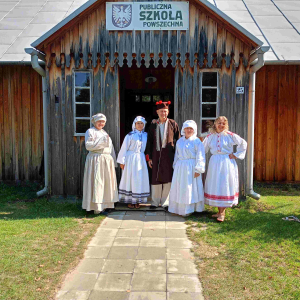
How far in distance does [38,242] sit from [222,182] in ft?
10.0

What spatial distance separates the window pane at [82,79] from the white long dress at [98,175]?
47.8 inches

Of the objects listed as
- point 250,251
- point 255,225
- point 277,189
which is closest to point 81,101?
point 255,225

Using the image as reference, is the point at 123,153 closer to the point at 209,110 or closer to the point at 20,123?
the point at 209,110

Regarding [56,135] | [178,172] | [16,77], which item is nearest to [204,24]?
[178,172]

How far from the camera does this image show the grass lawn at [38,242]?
3.54 metres

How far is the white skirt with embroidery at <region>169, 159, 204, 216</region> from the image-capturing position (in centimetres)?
581

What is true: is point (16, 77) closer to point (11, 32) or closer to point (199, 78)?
point (11, 32)

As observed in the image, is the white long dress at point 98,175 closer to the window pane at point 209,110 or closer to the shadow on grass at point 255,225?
the shadow on grass at point 255,225

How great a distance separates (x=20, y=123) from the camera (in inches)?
334

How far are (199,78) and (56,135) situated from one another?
307 cm

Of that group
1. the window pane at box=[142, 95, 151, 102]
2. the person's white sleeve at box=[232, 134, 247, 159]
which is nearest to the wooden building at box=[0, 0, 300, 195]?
the person's white sleeve at box=[232, 134, 247, 159]

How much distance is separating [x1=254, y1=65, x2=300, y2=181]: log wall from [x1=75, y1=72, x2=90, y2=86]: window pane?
4.29m

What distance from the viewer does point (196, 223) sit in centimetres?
557

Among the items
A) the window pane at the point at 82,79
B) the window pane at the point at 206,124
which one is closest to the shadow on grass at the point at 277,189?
the window pane at the point at 206,124
